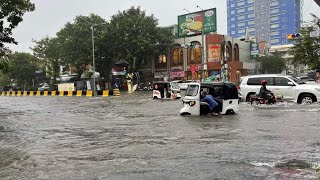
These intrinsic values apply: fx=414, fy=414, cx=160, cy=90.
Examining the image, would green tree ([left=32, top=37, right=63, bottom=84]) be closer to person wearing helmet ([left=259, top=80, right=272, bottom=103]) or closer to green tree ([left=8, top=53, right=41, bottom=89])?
green tree ([left=8, top=53, right=41, bottom=89])

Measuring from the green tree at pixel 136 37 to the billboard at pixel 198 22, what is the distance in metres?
2.49

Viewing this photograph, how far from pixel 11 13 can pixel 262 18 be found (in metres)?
62.6

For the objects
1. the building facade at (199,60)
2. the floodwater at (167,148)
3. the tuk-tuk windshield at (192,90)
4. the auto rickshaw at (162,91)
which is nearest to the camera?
the floodwater at (167,148)

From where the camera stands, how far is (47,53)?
6222cm

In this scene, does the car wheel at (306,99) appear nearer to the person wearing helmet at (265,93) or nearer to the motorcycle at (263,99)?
the motorcycle at (263,99)

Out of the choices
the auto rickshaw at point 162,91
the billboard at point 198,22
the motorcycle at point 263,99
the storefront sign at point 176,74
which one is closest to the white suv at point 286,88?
the motorcycle at point 263,99

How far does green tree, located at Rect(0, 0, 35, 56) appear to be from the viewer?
19.8m

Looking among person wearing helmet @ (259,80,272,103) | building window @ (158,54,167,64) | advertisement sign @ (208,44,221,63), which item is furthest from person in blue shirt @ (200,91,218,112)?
building window @ (158,54,167,64)

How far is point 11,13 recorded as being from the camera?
20594 mm

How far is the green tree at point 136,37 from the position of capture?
175 feet

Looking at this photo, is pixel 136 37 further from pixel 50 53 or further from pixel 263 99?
pixel 263 99

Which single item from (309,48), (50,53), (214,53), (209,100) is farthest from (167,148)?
(50,53)

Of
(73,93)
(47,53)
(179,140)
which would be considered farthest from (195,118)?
(47,53)

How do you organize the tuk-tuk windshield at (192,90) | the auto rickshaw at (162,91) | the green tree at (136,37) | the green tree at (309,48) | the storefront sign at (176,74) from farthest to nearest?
the storefront sign at (176,74) < the green tree at (136,37) < the green tree at (309,48) < the auto rickshaw at (162,91) < the tuk-tuk windshield at (192,90)
